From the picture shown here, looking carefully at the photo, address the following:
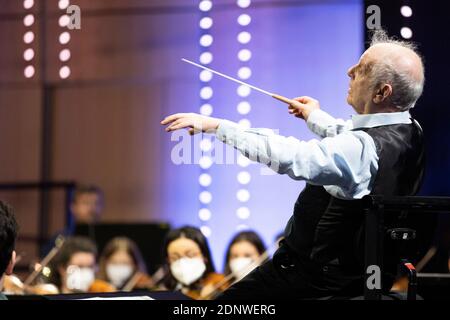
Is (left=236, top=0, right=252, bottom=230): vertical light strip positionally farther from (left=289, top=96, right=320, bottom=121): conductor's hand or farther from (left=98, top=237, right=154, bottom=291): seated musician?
(left=289, top=96, right=320, bottom=121): conductor's hand

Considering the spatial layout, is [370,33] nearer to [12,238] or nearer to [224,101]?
[224,101]

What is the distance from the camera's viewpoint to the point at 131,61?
5.40 m

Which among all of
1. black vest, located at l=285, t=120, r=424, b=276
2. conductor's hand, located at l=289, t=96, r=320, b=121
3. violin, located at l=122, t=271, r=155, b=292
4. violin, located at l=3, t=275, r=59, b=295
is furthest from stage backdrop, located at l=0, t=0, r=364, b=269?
black vest, located at l=285, t=120, r=424, b=276

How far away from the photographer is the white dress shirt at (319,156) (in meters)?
1.93

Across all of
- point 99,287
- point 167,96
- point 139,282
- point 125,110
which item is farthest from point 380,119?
point 125,110

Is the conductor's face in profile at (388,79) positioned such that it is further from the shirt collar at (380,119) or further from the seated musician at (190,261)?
the seated musician at (190,261)

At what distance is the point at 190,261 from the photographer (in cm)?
318

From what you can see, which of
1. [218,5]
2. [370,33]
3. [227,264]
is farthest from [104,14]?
[370,33]

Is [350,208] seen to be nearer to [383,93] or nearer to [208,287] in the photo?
[383,93]

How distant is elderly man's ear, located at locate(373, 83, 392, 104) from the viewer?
207 centimetres

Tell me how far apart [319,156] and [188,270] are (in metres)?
1.34

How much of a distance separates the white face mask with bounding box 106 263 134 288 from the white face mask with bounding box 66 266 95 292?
0.92ft

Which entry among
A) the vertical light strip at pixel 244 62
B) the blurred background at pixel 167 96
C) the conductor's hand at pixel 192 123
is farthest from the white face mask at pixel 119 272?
the conductor's hand at pixel 192 123

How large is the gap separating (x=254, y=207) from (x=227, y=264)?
261 millimetres
